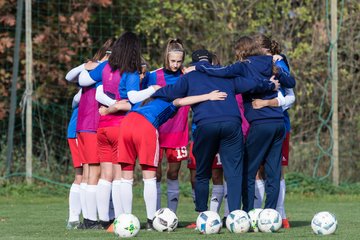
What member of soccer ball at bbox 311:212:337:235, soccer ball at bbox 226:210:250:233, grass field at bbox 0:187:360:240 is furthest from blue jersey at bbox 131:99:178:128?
soccer ball at bbox 311:212:337:235

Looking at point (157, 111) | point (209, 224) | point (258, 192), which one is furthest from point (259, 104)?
point (209, 224)

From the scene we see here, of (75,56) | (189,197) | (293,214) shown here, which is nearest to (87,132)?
(293,214)

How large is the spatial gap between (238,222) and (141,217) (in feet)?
9.38

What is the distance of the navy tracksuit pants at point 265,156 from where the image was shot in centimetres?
966

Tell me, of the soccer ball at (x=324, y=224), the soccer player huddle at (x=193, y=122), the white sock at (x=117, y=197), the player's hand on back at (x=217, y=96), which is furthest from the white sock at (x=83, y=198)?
the soccer ball at (x=324, y=224)

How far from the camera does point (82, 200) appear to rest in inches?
400

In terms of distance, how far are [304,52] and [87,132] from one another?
22.7ft

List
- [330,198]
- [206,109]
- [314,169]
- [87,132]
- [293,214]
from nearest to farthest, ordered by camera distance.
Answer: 1. [206,109]
2. [87,132]
3. [293,214]
4. [330,198]
5. [314,169]

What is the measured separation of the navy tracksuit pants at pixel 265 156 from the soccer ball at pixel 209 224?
2.56 feet

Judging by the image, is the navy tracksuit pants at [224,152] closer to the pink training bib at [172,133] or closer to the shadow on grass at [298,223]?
the pink training bib at [172,133]

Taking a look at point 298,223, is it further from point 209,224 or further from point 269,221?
point 209,224

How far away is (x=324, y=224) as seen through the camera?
8.85 meters

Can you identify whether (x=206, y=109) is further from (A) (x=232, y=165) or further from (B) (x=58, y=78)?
(B) (x=58, y=78)

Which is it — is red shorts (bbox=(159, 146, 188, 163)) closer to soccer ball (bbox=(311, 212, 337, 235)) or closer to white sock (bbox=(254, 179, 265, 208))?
white sock (bbox=(254, 179, 265, 208))
